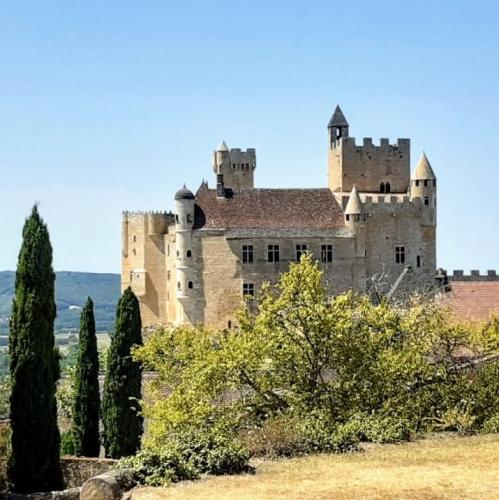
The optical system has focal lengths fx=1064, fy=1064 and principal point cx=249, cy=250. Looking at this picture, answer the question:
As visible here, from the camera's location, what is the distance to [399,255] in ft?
210

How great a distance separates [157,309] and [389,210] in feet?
52.0

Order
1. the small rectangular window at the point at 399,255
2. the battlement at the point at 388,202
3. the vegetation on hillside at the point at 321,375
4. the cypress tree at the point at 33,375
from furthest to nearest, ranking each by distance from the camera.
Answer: the battlement at the point at 388,202
the small rectangular window at the point at 399,255
the cypress tree at the point at 33,375
the vegetation on hillside at the point at 321,375

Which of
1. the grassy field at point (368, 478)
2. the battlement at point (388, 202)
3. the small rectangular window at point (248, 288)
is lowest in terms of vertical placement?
the grassy field at point (368, 478)

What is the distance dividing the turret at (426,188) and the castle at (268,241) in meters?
0.06

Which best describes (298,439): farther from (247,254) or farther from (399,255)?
(399,255)

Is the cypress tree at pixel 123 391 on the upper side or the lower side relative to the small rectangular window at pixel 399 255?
lower

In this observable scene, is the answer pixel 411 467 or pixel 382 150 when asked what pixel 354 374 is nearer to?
pixel 411 467

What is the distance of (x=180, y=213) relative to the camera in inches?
2470

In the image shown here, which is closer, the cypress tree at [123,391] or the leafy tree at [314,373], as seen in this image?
the leafy tree at [314,373]

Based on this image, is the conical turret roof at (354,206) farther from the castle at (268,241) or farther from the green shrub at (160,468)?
the green shrub at (160,468)

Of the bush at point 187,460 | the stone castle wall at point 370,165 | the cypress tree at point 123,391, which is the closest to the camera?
the bush at point 187,460

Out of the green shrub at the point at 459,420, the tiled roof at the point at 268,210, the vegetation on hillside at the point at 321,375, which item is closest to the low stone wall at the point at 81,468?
the vegetation on hillside at the point at 321,375

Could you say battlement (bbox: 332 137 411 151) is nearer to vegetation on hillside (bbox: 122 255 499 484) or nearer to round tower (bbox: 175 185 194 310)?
round tower (bbox: 175 185 194 310)

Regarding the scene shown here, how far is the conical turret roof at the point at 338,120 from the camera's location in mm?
70750
